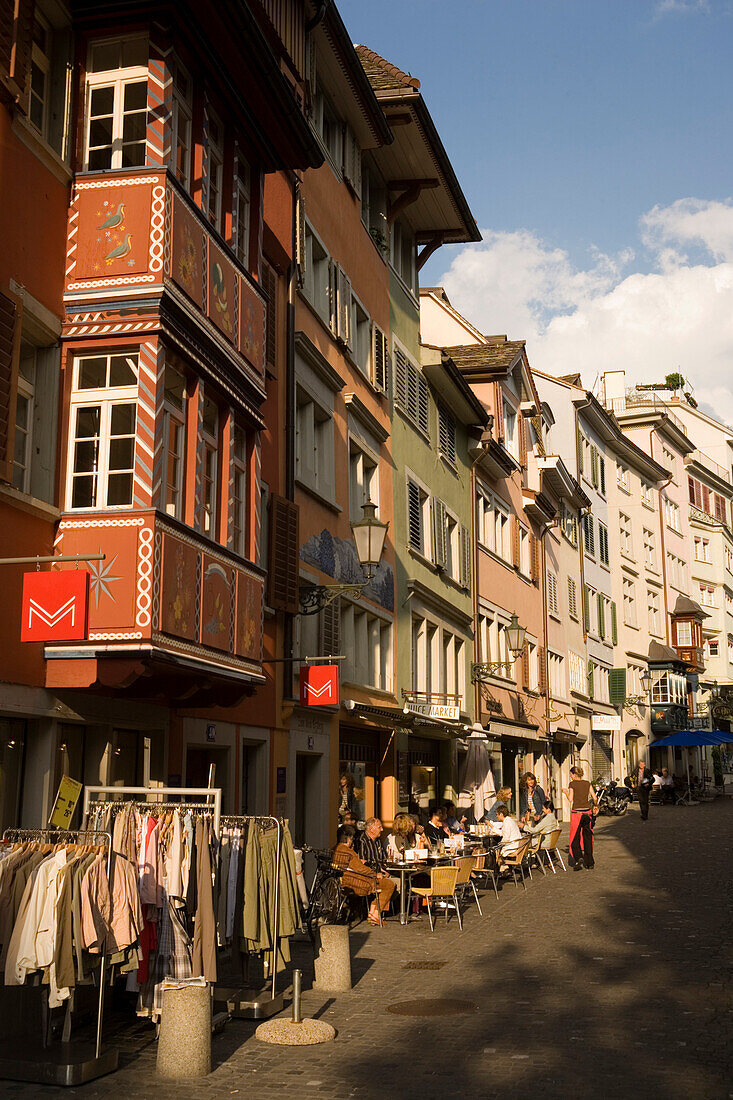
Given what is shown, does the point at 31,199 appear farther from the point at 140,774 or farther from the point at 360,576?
the point at 360,576

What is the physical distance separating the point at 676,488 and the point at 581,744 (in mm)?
26548

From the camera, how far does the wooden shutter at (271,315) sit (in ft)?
55.3

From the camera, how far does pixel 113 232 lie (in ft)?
36.9

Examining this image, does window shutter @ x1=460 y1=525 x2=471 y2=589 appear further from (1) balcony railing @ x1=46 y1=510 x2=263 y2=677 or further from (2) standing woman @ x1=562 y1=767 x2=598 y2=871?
(1) balcony railing @ x1=46 y1=510 x2=263 y2=677

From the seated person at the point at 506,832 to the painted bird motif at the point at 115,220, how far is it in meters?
13.3

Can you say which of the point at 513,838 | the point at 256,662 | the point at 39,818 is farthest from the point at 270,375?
the point at 513,838

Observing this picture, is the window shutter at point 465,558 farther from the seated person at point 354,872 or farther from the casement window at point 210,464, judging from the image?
the casement window at point 210,464

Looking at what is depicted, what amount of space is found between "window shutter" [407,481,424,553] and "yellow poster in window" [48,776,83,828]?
15.0 metres

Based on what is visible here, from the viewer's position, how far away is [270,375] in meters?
16.8

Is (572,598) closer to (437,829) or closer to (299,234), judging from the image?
(437,829)

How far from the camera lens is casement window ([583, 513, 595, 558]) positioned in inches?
1905

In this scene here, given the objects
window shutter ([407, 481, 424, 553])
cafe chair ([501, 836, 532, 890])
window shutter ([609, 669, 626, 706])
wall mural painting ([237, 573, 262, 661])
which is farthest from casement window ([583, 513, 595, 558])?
wall mural painting ([237, 573, 262, 661])

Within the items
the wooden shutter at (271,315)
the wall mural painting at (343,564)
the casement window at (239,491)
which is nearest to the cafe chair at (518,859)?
the wall mural painting at (343,564)

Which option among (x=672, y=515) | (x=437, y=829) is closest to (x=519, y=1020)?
(x=437, y=829)
